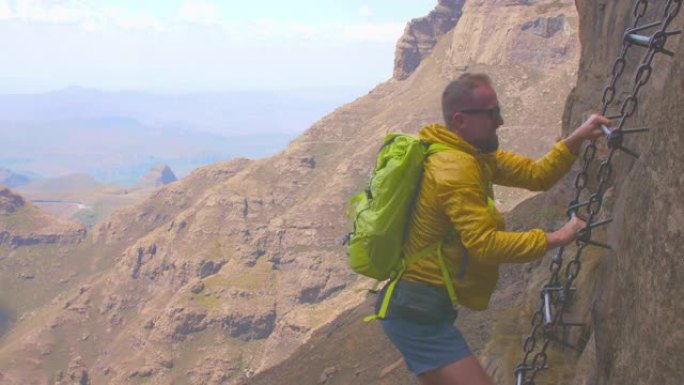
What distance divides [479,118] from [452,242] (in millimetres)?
1097

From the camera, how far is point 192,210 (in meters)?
171

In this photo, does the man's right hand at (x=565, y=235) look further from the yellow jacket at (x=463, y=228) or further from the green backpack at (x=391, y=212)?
the green backpack at (x=391, y=212)

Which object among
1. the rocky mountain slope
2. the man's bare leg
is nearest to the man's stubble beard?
the man's bare leg

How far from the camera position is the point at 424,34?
19000 cm

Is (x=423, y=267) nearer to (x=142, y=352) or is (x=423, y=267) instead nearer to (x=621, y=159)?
(x=621, y=159)

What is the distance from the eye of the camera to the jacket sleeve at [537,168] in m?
6.98

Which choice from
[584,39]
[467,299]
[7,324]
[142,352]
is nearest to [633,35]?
[467,299]

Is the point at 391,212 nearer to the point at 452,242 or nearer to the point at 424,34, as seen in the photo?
the point at 452,242

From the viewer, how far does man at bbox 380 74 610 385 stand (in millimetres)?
5781

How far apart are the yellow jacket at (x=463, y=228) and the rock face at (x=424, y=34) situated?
184m

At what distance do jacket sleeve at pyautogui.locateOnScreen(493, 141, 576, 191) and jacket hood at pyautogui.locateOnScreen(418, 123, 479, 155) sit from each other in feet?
2.69

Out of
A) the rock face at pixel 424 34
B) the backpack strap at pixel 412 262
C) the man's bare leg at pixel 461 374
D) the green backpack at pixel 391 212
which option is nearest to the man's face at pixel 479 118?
the green backpack at pixel 391 212

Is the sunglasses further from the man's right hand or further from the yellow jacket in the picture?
the man's right hand

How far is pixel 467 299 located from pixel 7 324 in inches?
7611
